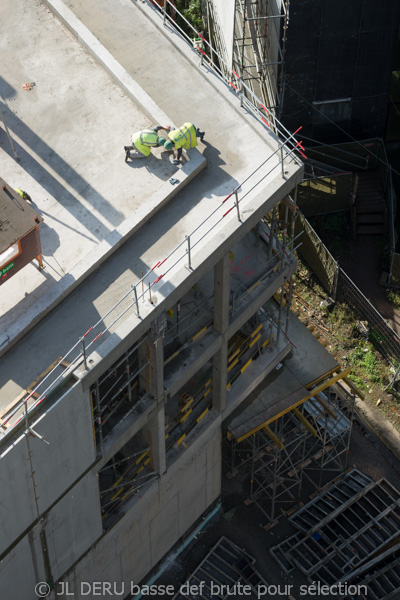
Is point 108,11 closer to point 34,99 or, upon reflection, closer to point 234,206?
point 34,99

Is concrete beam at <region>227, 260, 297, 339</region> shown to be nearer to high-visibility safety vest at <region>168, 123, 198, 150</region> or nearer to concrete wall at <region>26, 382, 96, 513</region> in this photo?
high-visibility safety vest at <region>168, 123, 198, 150</region>

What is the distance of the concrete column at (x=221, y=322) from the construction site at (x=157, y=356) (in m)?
0.09

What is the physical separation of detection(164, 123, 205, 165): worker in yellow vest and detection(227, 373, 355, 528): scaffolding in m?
11.5

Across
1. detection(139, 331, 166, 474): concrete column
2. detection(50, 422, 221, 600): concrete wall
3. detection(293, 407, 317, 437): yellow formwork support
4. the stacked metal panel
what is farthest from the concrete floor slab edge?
the stacked metal panel

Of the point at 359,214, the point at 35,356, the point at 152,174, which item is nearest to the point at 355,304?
the point at 359,214

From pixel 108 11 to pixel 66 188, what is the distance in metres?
8.99

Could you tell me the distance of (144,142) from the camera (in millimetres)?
31062

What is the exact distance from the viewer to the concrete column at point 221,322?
3031 cm

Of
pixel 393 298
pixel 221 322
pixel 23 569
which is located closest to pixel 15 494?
pixel 23 569

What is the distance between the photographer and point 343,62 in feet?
150

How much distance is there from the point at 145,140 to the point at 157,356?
23.2 ft

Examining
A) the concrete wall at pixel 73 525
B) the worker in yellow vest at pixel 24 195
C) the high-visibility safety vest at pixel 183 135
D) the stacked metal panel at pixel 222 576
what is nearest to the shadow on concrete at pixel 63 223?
the worker in yellow vest at pixel 24 195

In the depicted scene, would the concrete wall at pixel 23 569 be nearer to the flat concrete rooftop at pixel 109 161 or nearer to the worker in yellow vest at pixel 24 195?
the flat concrete rooftop at pixel 109 161

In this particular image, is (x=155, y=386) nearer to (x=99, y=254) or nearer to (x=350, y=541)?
(x=99, y=254)
